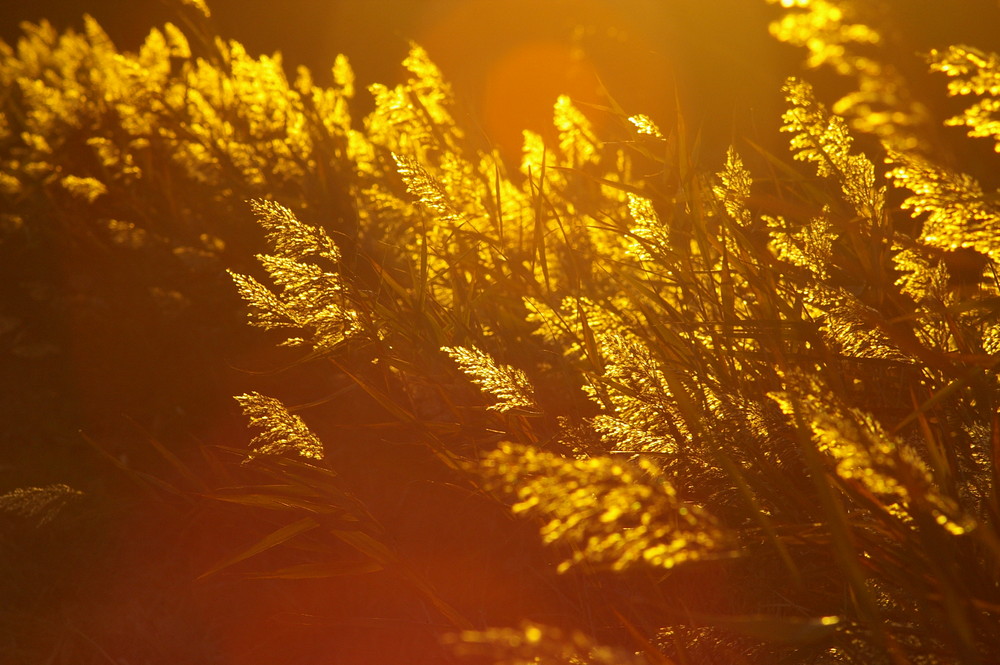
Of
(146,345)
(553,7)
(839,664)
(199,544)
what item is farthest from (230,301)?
(553,7)

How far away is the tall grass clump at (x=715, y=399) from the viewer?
855 millimetres

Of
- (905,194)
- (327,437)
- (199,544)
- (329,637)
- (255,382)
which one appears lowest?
(329,637)

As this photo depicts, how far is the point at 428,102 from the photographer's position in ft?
7.23

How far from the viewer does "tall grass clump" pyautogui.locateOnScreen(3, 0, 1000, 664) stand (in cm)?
85

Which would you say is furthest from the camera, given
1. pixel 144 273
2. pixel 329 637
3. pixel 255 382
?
pixel 144 273

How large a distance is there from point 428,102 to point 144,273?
1262mm

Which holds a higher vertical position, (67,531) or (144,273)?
(144,273)

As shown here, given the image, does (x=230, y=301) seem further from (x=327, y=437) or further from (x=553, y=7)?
(x=553, y=7)

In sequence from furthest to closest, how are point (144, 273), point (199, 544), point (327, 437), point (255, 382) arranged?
point (144, 273) → point (255, 382) → point (327, 437) → point (199, 544)

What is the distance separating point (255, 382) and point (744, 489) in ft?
5.41

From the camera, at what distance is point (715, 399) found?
46.5 inches

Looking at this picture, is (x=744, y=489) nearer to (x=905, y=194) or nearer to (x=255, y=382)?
(x=255, y=382)

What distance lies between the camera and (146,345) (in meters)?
2.54

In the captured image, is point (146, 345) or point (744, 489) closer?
point (744, 489)
